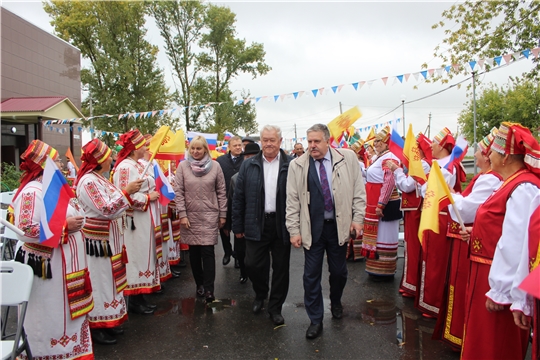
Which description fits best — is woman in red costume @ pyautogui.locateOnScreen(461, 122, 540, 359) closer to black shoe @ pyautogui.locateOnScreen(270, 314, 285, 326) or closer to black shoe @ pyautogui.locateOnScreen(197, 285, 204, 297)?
black shoe @ pyautogui.locateOnScreen(270, 314, 285, 326)

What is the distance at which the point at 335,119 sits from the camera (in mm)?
4492

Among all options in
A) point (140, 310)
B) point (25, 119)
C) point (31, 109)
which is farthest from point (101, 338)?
point (25, 119)

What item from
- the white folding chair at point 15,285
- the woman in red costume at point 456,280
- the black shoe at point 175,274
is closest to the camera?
the white folding chair at point 15,285

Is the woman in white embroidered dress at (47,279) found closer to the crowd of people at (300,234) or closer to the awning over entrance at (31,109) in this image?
the crowd of people at (300,234)

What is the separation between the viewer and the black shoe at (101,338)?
12.8 feet

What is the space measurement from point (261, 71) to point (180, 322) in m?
29.1

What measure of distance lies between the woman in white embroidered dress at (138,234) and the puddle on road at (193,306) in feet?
0.62

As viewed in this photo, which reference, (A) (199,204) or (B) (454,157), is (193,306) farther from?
(B) (454,157)

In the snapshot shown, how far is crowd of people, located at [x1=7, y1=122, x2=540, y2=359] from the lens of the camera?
8.67 feet

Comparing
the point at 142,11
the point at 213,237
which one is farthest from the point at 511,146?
the point at 142,11

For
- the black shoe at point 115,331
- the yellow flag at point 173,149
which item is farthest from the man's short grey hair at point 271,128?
the black shoe at point 115,331

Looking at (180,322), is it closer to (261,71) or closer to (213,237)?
(213,237)

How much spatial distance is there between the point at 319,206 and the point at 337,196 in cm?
21

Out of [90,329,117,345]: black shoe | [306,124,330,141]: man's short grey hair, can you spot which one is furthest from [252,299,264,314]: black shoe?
[306,124,330,141]: man's short grey hair
